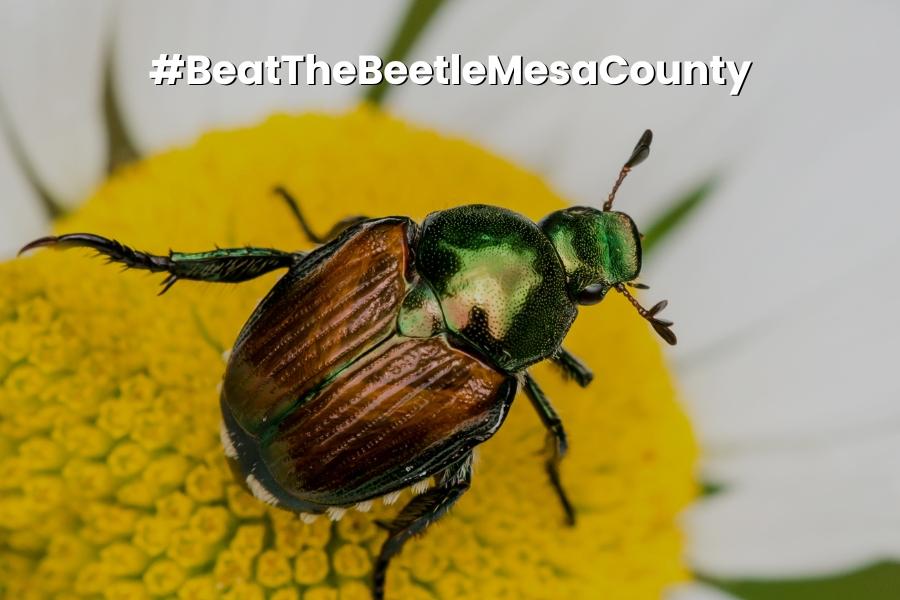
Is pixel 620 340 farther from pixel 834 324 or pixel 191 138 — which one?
pixel 191 138

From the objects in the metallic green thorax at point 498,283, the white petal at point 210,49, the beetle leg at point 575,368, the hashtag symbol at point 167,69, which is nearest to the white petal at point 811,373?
the beetle leg at point 575,368

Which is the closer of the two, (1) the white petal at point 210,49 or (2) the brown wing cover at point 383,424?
(2) the brown wing cover at point 383,424

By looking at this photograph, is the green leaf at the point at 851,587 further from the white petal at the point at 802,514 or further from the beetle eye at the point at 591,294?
the beetle eye at the point at 591,294

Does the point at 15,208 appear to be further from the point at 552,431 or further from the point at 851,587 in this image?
the point at 851,587

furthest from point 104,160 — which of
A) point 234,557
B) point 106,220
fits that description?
point 234,557

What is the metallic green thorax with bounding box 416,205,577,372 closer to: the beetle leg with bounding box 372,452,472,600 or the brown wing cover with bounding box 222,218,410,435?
the brown wing cover with bounding box 222,218,410,435
